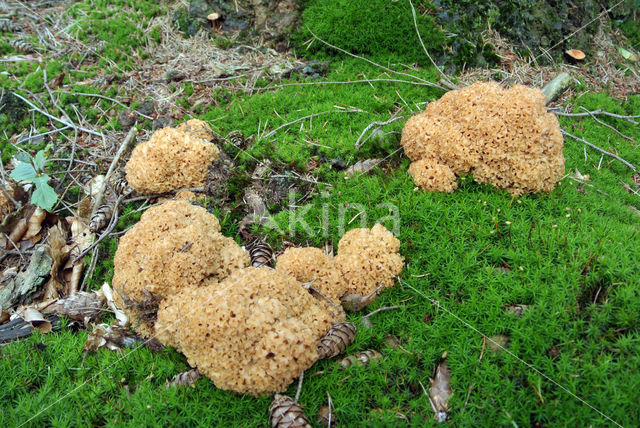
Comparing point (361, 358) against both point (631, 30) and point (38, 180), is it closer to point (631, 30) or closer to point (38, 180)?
point (38, 180)

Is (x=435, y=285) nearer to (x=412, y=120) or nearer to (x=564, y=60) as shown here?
(x=412, y=120)

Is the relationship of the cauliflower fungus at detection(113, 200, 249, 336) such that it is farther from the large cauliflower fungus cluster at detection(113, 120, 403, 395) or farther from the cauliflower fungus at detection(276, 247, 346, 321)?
the cauliflower fungus at detection(276, 247, 346, 321)

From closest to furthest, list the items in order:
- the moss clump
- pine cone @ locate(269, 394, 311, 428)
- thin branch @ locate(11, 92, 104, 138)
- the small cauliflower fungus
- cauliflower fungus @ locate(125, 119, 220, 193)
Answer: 1. pine cone @ locate(269, 394, 311, 428)
2. the small cauliflower fungus
3. cauliflower fungus @ locate(125, 119, 220, 193)
4. thin branch @ locate(11, 92, 104, 138)
5. the moss clump

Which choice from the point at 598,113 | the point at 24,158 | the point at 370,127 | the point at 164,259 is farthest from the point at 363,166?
the point at 24,158

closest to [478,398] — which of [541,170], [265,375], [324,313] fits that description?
[324,313]

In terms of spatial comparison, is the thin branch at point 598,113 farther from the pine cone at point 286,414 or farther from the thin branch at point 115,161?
the thin branch at point 115,161

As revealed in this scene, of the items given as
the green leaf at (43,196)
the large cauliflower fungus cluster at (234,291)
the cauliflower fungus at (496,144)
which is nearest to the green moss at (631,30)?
the cauliflower fungus at (496,144)

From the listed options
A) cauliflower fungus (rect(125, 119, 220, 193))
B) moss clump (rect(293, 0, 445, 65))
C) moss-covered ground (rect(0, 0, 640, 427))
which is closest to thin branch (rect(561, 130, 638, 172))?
moss-covered ground (rect(0, 0, 640, 427))
